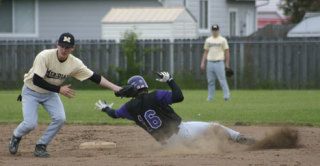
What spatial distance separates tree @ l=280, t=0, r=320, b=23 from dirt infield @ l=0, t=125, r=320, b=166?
29.2 metres

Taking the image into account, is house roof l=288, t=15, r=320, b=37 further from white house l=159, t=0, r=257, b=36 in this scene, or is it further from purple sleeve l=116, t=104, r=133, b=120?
purple sleeve l=116, t=104, r=133, b=120

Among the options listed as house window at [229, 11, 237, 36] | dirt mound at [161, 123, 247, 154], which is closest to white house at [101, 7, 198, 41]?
house window at [229, 11, 237, 36]

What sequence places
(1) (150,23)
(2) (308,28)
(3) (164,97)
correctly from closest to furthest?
(3) (164,97) → (1) (150,23) → (2) (308,28)

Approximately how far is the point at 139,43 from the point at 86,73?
716 inches

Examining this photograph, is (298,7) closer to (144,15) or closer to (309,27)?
(309,27)

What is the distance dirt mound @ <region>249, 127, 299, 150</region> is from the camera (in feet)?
41.3

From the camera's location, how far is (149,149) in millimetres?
13016

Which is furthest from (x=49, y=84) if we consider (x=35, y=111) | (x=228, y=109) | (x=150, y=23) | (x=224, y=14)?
(x=224, y=14)

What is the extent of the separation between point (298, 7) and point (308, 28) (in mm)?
11094

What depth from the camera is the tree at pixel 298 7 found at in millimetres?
44281

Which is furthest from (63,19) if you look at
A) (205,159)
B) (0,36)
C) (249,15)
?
(205,159)

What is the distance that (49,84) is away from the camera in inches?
472

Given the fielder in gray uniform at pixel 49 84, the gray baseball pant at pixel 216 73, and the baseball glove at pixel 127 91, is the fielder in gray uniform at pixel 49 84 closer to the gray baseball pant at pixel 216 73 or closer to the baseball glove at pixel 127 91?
the baseball glove at pixel 127 91

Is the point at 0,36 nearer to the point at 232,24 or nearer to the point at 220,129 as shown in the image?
the point at 232,24
